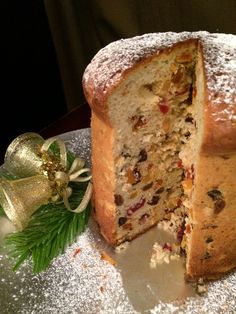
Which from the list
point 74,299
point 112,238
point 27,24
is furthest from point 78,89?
point 74,299

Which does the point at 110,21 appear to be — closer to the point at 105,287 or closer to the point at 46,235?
the point at 46,235

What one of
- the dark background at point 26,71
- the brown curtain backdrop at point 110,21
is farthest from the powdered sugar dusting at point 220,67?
the dark background at point 26,71

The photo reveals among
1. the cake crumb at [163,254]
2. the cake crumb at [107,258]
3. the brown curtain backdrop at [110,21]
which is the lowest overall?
the cake crumb at [163,254]

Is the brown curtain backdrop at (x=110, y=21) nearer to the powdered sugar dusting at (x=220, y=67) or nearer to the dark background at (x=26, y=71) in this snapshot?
the dark background at (x=26, y=71)

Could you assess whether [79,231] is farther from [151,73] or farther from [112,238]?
[151,73]

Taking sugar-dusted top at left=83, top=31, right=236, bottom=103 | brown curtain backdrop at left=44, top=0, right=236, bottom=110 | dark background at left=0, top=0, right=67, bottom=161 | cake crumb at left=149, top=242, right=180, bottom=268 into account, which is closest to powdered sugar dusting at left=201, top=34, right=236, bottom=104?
sugar-dusted top at left=83, top=31, right=236, bottom=103

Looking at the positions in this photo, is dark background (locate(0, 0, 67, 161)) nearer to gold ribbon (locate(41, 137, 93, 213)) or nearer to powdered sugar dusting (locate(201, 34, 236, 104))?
gold ribbon (locate(41, 137, 93, 213))
